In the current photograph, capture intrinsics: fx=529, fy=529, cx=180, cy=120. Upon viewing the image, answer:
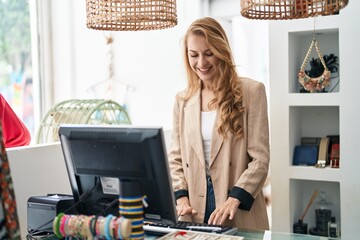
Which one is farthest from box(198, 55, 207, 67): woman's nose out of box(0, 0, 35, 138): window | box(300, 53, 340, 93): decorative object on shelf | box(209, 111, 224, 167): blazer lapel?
box(0, 0, 35, 138): window

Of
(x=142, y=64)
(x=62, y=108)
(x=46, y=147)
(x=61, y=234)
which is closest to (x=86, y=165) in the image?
(x=61, y=234)

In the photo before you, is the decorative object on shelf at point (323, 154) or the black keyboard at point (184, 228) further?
the decorative object on shelf at point (323, 154)

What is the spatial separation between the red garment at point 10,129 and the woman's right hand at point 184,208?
1001 millimetres

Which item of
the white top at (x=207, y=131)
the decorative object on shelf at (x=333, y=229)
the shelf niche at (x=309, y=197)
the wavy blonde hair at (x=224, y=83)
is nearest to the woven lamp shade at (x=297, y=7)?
the wavy blonde hair at (x=224, y=83)

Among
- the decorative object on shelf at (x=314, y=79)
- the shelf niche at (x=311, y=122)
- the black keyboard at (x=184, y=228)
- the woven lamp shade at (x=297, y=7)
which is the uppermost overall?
the woven lamp shade at (x=297, y=7)

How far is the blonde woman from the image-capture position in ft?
7.70

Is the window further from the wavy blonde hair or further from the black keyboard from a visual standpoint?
the black keyboard

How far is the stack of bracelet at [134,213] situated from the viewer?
5.06 feet

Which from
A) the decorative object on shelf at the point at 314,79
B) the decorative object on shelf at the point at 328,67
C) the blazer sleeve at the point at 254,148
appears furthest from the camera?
the decorative object on shelf at the point at 328,67

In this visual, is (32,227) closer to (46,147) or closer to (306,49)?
(46,147)

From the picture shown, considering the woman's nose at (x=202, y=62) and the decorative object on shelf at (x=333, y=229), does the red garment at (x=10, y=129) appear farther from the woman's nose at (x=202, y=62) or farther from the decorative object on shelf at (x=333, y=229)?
the decorative object on shelf at (x=333, y=229)

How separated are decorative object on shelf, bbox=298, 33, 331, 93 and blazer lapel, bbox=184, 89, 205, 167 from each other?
0.81 m

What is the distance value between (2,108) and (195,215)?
3.96 feet

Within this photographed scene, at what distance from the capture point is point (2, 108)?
2816 millimetres
